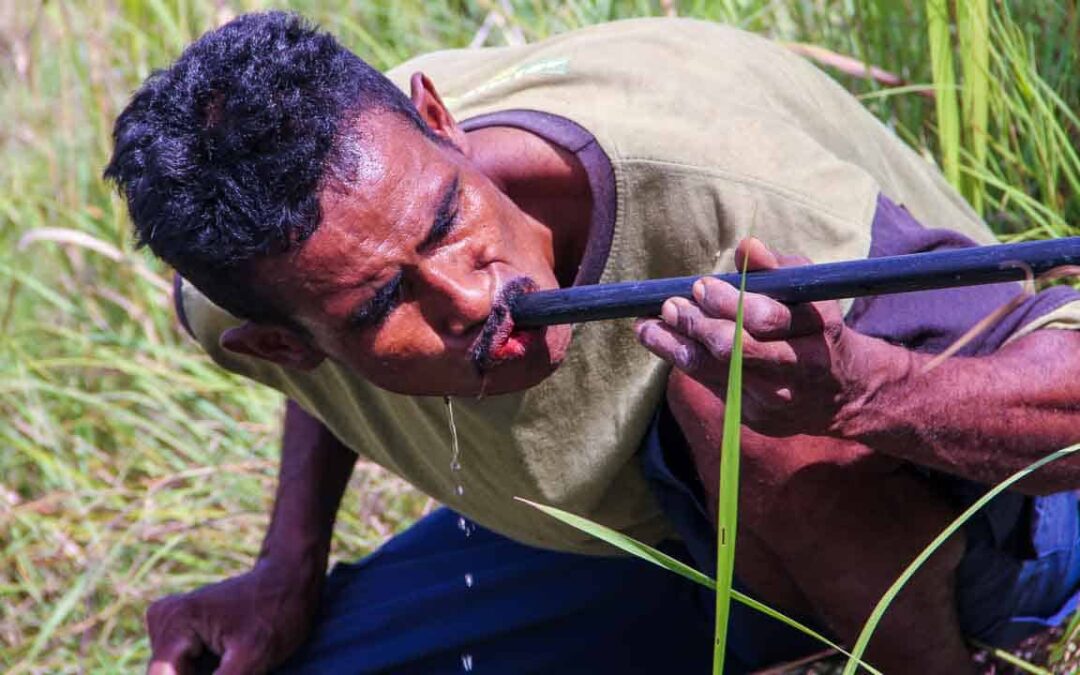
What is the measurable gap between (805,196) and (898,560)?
0.44 m

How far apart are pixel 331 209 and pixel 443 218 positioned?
130 mm

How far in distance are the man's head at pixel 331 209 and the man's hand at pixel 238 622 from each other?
64cm

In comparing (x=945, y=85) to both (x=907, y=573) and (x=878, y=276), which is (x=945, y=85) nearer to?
(x=878, y=276)

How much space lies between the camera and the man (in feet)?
5.54

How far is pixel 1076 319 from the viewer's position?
1.74 metres

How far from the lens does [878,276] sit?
56.6 inches

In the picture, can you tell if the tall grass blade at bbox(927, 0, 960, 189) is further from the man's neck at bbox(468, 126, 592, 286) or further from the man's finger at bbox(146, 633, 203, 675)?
the man's finger at bbox(146, 633, 203, 675)

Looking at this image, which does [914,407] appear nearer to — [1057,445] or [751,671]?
[1057,445]

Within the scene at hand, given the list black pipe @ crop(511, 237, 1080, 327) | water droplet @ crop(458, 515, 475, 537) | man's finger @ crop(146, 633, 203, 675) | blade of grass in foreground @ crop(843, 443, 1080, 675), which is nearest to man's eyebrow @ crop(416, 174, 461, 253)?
black pipe @ crop(511, 237, 1080, 327)

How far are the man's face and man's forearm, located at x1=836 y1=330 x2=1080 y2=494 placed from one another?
43 centimetres

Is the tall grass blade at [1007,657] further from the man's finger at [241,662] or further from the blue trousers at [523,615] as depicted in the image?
the man's finger at [241,662]

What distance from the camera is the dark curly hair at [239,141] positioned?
1727 millimetres

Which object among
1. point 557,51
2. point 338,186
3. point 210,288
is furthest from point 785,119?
point 210,288

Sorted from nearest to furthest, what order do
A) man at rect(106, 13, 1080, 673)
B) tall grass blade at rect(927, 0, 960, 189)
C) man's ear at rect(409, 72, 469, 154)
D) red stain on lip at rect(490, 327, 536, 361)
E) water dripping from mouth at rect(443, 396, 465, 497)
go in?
man at rect(106, 13, 1080, 673), red stain on lip at rect(490, 327, 536, 361), man's ear at rect(409, 72, 469, 154), water dripping from mouth at rect(443, 396, 465, 497), tall grass blade at rect(927, 0, 960, 189)
